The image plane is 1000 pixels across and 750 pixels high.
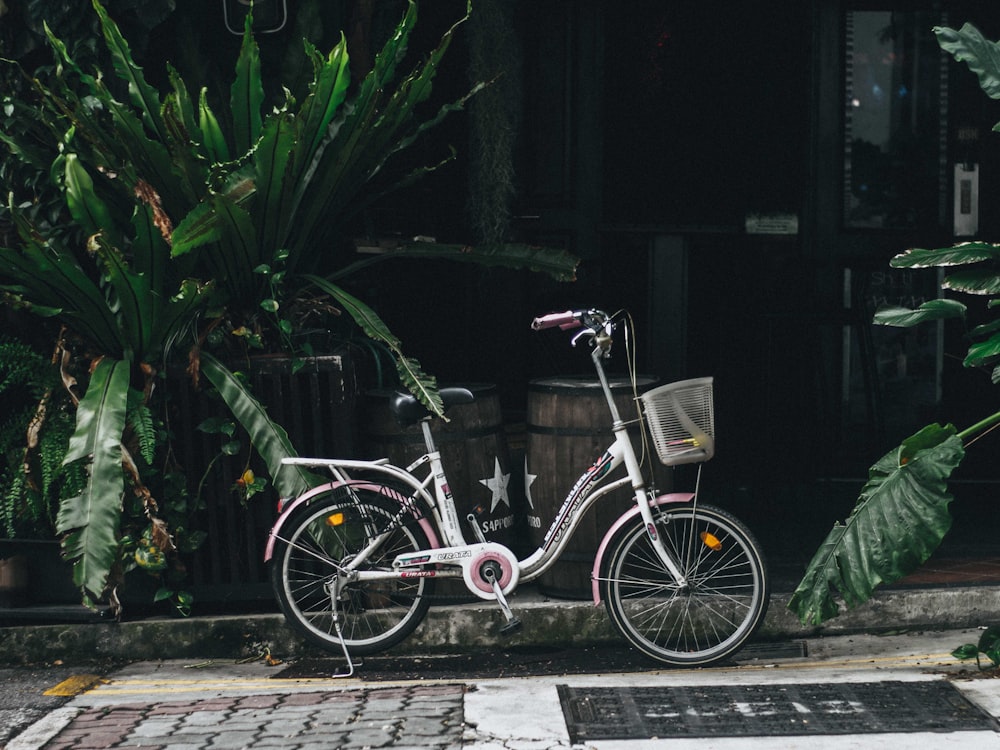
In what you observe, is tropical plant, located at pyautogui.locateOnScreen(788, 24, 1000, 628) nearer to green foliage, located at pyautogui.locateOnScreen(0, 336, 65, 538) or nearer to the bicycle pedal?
the bicycle pedal

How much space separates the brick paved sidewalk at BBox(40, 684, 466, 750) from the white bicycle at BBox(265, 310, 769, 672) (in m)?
0.47

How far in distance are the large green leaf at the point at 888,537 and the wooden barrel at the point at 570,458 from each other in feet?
2.94

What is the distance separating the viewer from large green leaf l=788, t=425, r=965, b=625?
3986mm

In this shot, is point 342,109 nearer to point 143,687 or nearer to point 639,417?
point 639,417

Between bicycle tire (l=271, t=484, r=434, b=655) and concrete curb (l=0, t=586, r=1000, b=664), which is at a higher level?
bicycle tire (l=271, t=484, r=434, b=655)

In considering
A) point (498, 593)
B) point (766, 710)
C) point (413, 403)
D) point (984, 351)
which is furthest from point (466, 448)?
point (984, 351)

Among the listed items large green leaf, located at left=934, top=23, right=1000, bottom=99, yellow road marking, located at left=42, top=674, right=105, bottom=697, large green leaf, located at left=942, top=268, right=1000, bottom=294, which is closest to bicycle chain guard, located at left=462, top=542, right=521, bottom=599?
yellow road marking, located at left=42, top=674, right=105, bottom=697

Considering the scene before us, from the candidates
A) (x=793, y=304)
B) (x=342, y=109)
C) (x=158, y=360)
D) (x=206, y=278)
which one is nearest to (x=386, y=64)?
(x=342, y=109)

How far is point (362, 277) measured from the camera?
5.75 m

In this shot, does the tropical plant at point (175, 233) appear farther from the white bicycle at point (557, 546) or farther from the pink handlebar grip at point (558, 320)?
the pink handlebar grip at point (558, 320)

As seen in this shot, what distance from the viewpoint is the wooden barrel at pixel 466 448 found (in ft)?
15.6

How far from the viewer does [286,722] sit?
384 centimetres

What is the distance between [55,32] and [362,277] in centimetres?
170

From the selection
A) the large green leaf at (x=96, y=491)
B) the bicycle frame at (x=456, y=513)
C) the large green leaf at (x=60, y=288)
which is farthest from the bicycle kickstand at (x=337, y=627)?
the large green leaf at (x=60, y=288)
